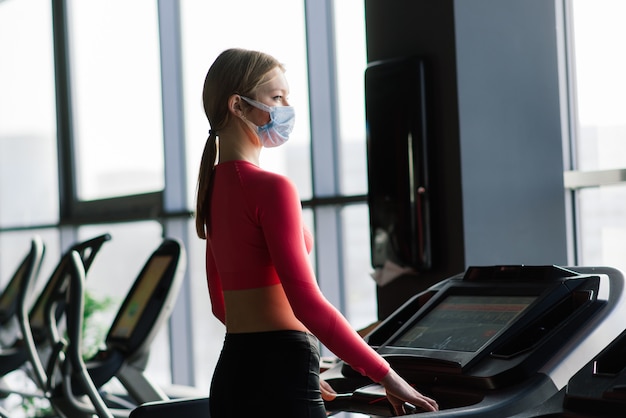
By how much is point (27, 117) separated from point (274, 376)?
5.74m

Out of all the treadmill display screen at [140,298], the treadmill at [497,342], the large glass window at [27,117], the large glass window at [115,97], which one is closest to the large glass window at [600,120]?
the treadmill at [497,342]

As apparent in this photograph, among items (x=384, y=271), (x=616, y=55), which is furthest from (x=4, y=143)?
(x=616, y=55)

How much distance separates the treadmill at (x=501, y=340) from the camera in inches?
57.7

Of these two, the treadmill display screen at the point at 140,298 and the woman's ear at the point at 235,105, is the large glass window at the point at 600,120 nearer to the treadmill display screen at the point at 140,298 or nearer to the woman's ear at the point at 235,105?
the treadmill display screen at the point at 140,298

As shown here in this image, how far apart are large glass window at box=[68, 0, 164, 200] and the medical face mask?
370cm

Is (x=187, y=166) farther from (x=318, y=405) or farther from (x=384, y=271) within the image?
(x=318, y=405)

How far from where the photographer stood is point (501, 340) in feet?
5.08

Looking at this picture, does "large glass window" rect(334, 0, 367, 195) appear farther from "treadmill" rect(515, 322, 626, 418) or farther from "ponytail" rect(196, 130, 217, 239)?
"treadmill" rect(515, 322, 626, 418)

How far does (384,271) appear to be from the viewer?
10.3ft

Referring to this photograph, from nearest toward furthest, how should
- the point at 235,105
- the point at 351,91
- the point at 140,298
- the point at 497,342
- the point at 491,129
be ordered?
the point at 497,342
the point at 235,105
the point at 491,129
the point at 140,298
the point at 351,91

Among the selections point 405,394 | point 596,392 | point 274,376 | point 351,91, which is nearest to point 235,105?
point 274,376

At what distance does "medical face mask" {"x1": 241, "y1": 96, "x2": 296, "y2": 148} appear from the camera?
1.71 metres

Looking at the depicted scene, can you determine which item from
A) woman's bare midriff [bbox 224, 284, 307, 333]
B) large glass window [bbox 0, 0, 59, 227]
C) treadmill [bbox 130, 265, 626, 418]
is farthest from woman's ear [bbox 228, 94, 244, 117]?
large glass window [bbox 0, 0, 59, 227]

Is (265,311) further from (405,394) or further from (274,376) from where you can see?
(405,394)
